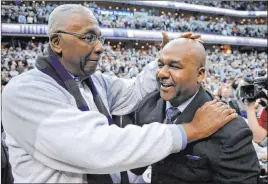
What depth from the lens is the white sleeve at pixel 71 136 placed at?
0.99 meters

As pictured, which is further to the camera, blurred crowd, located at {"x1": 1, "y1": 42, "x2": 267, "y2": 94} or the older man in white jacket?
blurred crowd, located at {"x1": 1, "y1": 42, "x2": 267, "y2": 94}

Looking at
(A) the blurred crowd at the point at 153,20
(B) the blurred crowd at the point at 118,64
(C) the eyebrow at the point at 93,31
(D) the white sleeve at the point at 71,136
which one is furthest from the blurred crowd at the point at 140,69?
(A) the blurred crowd at the point at 153,20

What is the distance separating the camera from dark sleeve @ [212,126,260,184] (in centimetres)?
117

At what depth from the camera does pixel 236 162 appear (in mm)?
1175

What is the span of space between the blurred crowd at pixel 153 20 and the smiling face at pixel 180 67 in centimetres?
1345

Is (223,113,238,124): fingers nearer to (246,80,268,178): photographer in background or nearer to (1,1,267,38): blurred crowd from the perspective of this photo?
(246,80,268,178): photographer in background

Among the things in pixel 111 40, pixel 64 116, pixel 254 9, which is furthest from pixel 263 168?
pixel 254 9

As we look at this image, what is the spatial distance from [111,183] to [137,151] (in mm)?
320

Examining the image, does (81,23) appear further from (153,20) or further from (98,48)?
(153,20)

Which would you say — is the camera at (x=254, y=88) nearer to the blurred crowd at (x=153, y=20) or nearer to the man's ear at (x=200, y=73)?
the man's ear at (x=200, y=73)

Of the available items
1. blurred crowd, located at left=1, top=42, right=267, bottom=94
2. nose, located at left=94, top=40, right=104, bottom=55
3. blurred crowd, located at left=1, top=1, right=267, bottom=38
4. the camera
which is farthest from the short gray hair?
blurred crowd, located at left=1, top=1, right=267, bottom=38

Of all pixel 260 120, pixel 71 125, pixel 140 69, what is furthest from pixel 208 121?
pixel 140 69

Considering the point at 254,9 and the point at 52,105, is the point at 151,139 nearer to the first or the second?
the point at 52,105

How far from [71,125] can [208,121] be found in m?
0.50
